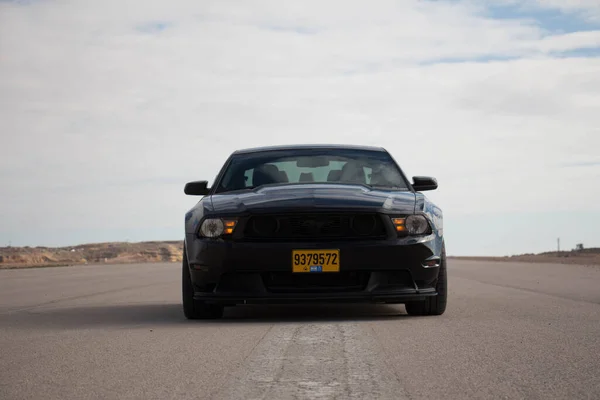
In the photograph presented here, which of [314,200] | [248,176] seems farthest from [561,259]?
[314,200]

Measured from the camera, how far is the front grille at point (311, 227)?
746 cm

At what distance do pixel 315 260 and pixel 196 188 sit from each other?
7.20 feet

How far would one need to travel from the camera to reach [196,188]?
9078 millimetres

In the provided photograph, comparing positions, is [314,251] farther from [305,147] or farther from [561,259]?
[561,259]

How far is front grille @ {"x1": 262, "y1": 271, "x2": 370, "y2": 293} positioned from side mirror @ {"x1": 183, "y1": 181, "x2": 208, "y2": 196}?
6.30 feet

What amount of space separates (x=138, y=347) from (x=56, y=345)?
0.64 metres

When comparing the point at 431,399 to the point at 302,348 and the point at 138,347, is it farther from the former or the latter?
the point at 138,347

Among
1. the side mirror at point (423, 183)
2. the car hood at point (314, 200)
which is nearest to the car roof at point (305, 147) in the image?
the side mirror at point (423, 183)

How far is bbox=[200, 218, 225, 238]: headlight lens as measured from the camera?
758 centimetres

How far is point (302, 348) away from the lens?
5.63m

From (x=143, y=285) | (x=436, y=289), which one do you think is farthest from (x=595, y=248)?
(x=436, y=289)

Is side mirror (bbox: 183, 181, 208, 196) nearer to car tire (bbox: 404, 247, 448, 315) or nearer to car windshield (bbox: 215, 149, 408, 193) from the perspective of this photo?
car windshield (bbox: 215, 149, 408, 193)

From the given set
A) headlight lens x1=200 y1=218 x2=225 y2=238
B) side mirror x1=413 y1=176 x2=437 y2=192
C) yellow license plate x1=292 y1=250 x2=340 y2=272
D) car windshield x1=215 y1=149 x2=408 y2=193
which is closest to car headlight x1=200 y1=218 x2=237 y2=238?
headlight lens x1=200 y1=218 x2=225 y2=238

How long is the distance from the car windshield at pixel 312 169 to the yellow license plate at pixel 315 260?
153 cm
